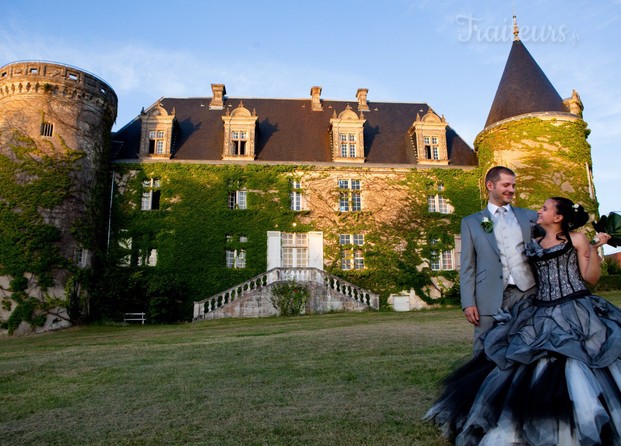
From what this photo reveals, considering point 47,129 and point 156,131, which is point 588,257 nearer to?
point 47,129

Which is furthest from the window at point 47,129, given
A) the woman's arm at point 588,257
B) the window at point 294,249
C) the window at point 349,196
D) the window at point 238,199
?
the woman's arm at point 588,257

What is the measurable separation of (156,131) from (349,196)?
431 inches

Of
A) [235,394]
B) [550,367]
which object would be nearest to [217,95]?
[235,394]

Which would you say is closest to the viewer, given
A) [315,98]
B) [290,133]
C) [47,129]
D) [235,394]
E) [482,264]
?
[482,264]

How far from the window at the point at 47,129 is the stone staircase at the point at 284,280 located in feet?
34.6

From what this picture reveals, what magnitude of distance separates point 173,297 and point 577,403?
20392 mm

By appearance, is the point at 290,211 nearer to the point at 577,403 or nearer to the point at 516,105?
the point at 516,105

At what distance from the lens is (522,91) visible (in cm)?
2436

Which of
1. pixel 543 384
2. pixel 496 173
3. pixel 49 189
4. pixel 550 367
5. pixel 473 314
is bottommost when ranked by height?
pixel 543 384

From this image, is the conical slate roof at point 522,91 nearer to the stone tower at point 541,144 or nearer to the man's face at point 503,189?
the stone tower at point 541,144

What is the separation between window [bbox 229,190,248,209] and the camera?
80.6 feet

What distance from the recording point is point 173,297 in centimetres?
2173

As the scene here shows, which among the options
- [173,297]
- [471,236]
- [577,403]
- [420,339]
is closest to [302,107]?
[173,297]

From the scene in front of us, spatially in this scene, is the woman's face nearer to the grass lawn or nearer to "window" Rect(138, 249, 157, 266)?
the grass lawn
